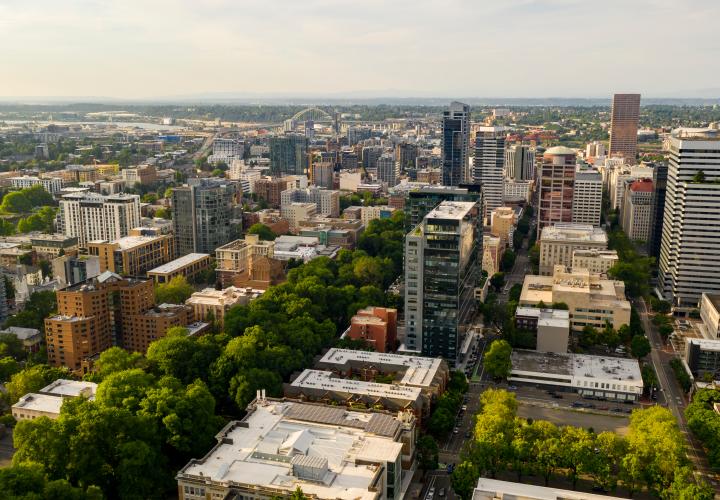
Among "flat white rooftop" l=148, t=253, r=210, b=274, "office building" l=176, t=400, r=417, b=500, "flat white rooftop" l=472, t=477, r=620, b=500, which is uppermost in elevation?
"flat white rooftop" l=148, t=253, r=210, b=274

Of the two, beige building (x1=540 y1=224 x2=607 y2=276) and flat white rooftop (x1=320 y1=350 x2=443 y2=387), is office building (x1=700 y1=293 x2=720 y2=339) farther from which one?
flat white rooftop (x1=320 y1=350 x2=443 y2=387)

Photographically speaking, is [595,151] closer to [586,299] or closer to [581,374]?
[586,299]

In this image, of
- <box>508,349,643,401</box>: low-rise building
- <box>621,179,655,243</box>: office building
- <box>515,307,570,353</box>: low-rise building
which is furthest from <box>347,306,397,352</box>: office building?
<box>621,179,655,243</box>: office building

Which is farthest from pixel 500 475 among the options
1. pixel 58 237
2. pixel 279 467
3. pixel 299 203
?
pixel 299 203

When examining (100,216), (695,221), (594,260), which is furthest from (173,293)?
(695,221)

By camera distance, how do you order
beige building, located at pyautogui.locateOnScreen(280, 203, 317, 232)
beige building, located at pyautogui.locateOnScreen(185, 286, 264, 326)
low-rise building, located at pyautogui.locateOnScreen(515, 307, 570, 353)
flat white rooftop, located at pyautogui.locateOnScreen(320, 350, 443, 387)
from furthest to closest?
1. beige building, located at pyautogui.locateOnScreen(280, 203, 317, 232)
2. beige building, located at pyautogui.locateOnScreen(185, 286, 264, 326)
3. low-rise building, located at pyautogui.locateOnScreen(515, 307, 570, 353)
4. flat white rooftop, located at pyautogui.locateOnScreen(320, 350, 443, 387)

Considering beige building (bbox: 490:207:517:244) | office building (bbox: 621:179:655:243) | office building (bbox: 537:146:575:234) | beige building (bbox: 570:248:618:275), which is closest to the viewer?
beige building (bbox: 570:248:618:275)
